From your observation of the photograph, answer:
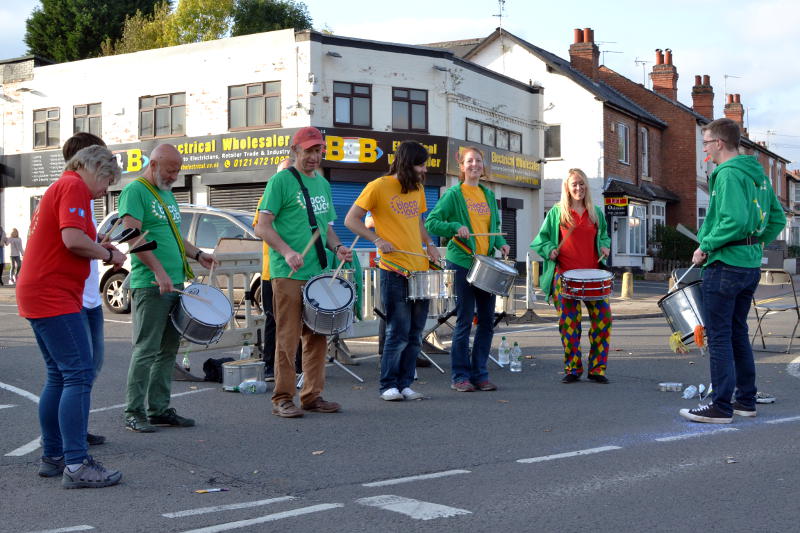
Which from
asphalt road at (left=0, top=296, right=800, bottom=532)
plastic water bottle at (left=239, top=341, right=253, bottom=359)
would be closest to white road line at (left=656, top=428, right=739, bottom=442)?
asphalt road at (left=0, top=296, right=800, bottom=532)

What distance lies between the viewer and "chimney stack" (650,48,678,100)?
159 ft

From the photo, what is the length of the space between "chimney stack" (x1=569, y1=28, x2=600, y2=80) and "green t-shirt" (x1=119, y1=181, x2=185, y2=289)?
127 feet

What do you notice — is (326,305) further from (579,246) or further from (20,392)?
(20,392)

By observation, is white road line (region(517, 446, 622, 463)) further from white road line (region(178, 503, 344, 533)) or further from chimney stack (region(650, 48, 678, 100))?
chimney stack (region(650, 48, 678, 100))

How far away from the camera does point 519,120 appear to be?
36000 millimetres

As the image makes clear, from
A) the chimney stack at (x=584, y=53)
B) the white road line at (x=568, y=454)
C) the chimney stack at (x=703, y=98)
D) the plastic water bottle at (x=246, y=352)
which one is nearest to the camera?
the white road line at (x=568, y=454)

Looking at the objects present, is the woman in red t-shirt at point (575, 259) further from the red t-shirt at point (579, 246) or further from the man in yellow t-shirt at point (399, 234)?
the man in yellow t-shirt at point (399, 234)

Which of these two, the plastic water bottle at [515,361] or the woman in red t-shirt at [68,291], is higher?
the woman in red t-shirt at [68,291]

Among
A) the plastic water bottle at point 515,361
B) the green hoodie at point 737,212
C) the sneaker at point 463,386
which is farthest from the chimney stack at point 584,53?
the green hoodie at point 737,212

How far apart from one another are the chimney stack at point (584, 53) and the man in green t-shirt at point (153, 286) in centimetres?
3875

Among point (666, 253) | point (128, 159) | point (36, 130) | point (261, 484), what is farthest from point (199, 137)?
point (261, 484)

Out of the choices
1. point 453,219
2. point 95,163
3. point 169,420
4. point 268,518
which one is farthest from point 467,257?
point 268,518

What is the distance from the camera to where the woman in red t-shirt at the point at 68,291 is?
5.04 metres

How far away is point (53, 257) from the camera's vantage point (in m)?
5.06
